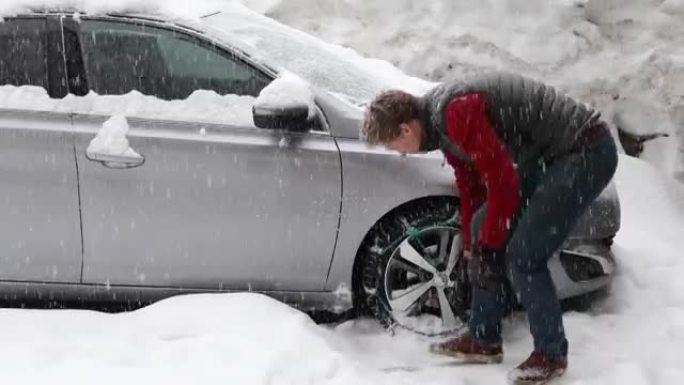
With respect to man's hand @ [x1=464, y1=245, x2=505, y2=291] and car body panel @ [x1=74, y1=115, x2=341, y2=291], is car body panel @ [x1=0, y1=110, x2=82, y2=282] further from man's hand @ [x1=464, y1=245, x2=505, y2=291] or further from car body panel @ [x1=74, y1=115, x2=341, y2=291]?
man's hand @ [x1=464, y1=245, x2=505, y2=291]

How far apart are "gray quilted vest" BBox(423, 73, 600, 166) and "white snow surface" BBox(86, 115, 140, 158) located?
54.2 inches

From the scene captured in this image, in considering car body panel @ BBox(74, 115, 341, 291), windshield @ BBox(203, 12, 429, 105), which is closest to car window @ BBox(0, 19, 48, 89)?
car body panel @ BBox(74, 115, 341, 291)

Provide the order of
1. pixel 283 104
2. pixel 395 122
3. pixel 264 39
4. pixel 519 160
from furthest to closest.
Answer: pixel 264 39, pixel 283 104, pixel 519 160, pixel 395 122

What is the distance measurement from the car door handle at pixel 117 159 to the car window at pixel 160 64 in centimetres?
32

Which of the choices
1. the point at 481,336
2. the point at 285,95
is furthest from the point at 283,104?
the point at 481,336

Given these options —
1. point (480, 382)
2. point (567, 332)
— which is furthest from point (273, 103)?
point (567, 332)

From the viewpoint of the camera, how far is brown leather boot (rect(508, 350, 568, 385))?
146 inches

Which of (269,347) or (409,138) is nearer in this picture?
(409,138)

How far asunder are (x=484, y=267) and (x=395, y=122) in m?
0.75

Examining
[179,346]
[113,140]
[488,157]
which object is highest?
[488,157]

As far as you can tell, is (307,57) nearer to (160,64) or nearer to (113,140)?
(160,64)

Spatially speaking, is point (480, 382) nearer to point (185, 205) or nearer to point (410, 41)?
point (185, 205)

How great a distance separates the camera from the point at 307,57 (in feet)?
15.0

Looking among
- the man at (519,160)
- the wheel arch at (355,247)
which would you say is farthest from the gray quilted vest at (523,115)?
the wheel arch at (355,247)
